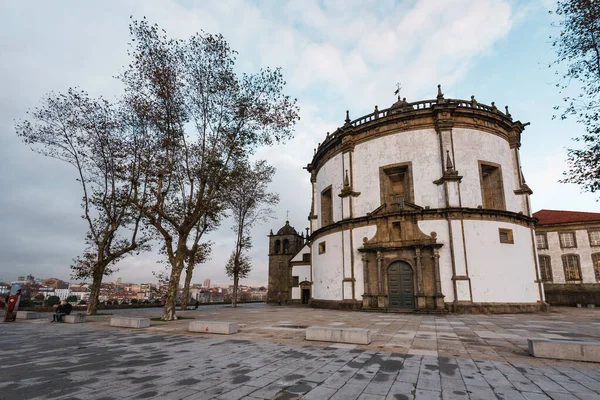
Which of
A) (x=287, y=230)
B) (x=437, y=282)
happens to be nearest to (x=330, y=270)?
(x=437, y=282)

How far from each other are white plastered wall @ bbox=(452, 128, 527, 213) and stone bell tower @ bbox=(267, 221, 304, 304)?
2631 cm

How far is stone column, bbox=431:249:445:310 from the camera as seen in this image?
1903 cm

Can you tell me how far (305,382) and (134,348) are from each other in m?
5.27

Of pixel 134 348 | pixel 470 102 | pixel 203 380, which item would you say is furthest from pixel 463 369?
pixel 470 102

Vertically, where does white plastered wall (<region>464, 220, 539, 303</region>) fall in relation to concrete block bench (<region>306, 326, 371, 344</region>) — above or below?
above

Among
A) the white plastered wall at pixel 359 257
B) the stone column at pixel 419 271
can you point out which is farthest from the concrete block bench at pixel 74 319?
the stone column at pixel 419 271

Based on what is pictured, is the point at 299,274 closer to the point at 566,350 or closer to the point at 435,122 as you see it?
the point at 435,122

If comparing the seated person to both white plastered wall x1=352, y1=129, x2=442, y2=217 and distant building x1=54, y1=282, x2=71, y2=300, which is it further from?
distant building x1=54, y1=282, x2=71, y2=300

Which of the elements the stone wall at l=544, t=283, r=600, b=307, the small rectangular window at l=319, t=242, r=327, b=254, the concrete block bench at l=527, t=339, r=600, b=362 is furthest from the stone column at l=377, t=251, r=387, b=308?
the stone wall at l=544, t=283, r=600, b=307

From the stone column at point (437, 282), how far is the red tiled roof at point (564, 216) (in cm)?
2418

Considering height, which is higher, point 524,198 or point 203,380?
point 524,198

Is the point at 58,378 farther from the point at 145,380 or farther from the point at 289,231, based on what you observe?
the point at 289,231

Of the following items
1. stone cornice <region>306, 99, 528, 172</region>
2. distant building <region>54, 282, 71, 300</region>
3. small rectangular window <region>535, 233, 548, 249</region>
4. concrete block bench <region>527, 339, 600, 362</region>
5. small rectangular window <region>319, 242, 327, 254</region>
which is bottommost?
distant building <region>54, 282, 71, 300</region>

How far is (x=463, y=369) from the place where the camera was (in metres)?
5.55
